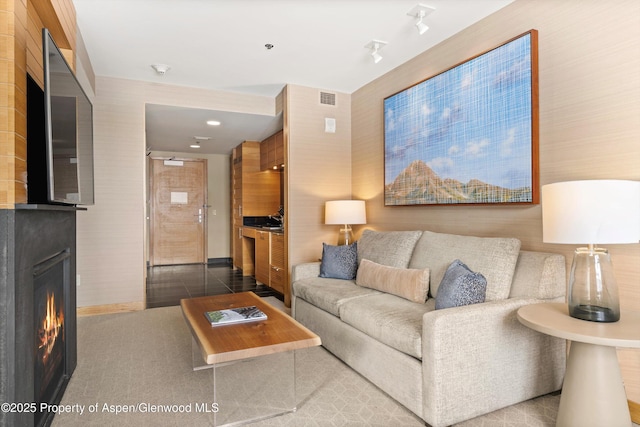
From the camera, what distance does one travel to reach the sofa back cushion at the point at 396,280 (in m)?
2.62

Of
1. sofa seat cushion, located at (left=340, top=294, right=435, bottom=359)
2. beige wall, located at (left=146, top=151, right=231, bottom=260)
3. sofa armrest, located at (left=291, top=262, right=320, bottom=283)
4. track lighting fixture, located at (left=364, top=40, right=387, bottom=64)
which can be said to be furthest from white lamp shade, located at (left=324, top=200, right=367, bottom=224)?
beige wall, located at (left=146, top=151, right=231, bottom=260)

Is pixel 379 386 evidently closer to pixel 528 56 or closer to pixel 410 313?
pixel 410 313

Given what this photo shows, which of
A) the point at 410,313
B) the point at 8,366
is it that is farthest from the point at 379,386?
the point at 8,366

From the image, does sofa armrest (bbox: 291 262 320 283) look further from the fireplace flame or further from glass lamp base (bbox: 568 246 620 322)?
glass lamp base (bbox: 568 246 620 322)

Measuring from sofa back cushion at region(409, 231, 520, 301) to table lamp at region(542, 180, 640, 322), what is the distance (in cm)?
47

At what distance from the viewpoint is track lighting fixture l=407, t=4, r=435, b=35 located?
272 cm

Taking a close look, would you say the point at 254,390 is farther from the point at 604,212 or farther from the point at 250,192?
the point at 250,192

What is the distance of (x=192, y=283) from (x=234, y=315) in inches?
143

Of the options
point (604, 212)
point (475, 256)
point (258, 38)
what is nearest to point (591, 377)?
point (604, 212)

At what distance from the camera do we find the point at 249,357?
185 cm

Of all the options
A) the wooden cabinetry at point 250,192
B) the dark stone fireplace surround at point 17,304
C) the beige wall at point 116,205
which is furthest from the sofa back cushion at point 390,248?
the wooden cabinetry at point 250,192

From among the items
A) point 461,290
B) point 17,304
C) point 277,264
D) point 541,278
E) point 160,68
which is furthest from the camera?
point 277,264

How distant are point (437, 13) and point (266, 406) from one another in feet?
9.68

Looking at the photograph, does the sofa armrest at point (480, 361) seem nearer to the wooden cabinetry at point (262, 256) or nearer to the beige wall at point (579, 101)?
the beige wall at point (579, 101)
